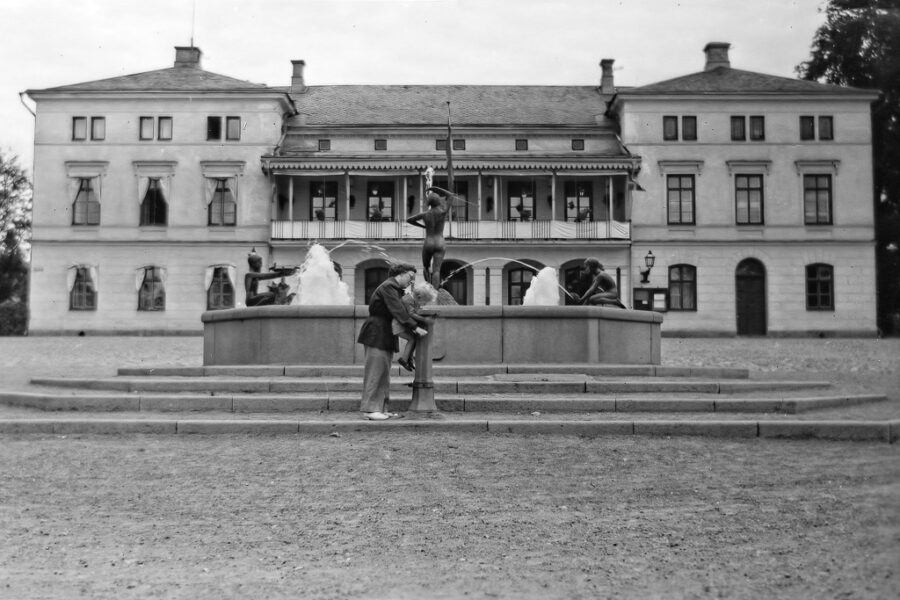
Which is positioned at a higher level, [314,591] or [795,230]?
[795,230]

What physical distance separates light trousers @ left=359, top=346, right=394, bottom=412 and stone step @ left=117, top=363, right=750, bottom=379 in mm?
3217

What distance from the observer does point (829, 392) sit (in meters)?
12.4

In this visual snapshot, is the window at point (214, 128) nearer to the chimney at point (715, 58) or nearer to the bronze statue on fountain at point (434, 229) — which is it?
the chimney at point (715, 58)

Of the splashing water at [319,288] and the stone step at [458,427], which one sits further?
the splashing water at [319,288]

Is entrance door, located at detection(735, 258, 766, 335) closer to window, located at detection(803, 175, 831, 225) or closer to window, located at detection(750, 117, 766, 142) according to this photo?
window, located at detection(803, 175, 831, 225)

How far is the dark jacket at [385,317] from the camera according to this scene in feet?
30.7

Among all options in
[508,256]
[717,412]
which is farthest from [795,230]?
[717,412]

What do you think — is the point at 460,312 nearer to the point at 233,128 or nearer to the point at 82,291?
the point at 233,128

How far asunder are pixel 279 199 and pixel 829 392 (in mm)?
31345

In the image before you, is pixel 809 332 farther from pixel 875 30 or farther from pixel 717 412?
pixel 875 30

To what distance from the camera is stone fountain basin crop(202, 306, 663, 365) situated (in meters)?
13.9

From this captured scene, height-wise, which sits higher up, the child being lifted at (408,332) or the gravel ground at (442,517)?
the child being lifted at (408,332)

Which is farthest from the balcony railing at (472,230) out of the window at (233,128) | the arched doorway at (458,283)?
the window at (233,128)

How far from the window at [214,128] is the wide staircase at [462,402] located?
27.2m
